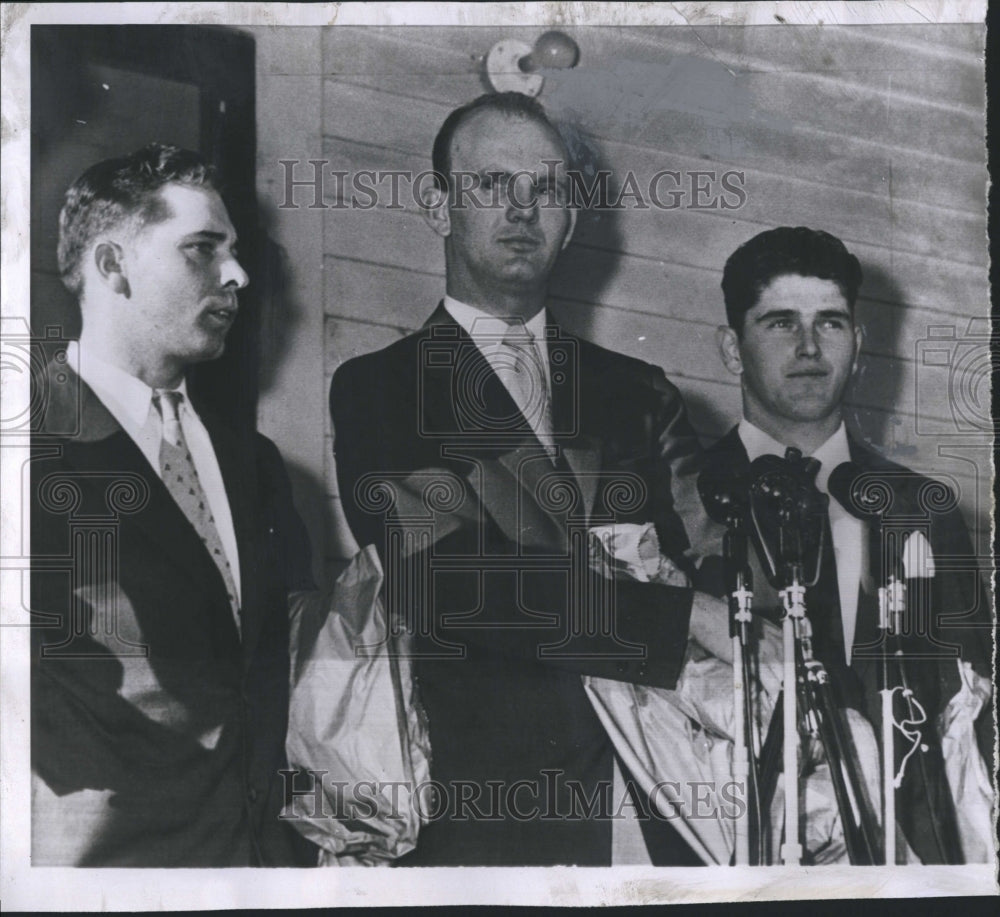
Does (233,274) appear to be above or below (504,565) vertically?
above

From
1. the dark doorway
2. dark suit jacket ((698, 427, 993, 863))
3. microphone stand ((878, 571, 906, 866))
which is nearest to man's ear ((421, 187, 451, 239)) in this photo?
the dark doorway

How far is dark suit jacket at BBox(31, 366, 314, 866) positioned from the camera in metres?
2.42

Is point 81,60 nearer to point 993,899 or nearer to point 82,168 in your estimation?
point 82,168

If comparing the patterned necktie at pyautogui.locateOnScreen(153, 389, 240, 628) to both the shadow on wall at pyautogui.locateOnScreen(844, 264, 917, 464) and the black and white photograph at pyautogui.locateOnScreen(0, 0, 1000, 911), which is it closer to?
the black and white photograph at pyautogui.locateOnScreen(0, 0, 1000, 911)

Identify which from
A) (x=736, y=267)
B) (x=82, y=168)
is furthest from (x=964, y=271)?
(x=82, y=168)

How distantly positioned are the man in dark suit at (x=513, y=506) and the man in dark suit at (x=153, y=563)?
0.93 ft

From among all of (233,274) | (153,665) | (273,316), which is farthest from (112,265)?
(153,665)

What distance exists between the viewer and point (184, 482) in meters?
2.44

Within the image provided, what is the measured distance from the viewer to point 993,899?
248cm

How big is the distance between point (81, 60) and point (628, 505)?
1.58 metres

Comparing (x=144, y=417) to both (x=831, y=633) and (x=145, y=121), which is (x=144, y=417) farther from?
(x=831, y=633)

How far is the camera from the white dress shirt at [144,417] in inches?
96.2
